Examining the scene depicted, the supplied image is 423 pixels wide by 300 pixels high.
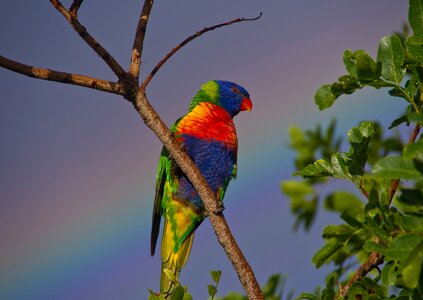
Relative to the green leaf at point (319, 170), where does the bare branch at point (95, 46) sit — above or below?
above

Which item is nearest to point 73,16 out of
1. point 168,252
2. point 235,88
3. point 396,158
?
point 396,158

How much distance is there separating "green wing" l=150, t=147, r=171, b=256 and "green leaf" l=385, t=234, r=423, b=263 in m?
2.33

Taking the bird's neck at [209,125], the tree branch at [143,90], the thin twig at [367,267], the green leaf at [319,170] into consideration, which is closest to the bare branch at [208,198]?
the tree branch at [143,90]

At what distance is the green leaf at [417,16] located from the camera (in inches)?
50.0

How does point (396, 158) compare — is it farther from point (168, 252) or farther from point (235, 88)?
point (235, 88)

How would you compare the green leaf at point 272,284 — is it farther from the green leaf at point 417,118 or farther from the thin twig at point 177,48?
the green leaf at point 417,118

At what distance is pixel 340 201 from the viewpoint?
8.02 feet

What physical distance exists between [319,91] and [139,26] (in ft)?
3.29

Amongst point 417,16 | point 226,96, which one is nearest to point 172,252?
point 226,96

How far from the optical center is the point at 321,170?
1.61 meters

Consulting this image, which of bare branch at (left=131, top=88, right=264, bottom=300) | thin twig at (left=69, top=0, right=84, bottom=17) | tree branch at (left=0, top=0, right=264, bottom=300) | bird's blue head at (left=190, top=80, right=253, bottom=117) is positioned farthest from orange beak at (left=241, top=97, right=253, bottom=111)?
thin twig at (left=69, top=0, right=84, bottom=17)

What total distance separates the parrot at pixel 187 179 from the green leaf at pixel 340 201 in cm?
119

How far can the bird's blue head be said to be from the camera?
4286 mm

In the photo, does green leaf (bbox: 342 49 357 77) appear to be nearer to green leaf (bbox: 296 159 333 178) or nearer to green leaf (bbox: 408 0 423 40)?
green leaf (bbox: 408 0 423 40)
